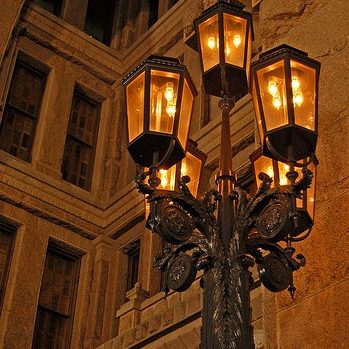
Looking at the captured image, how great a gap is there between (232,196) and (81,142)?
1114cm

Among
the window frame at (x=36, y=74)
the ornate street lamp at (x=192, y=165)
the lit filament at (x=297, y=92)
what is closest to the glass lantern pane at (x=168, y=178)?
the ornate street lamp at (x=192, y=165)

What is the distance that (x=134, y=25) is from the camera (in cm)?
1808

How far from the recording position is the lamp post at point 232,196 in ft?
14.2

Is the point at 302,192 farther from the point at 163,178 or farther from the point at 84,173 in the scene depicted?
the point at 84,173

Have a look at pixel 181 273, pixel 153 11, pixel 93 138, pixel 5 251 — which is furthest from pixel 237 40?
pixel 153 11

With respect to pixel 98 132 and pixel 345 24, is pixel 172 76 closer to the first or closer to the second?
pixel 345 24

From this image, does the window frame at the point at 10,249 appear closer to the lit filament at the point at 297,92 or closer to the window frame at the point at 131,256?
the window frame at the point at 131,256

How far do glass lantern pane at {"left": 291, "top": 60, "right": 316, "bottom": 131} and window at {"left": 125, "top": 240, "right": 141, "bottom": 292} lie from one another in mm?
9415

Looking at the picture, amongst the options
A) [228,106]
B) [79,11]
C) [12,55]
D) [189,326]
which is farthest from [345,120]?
[79,11]

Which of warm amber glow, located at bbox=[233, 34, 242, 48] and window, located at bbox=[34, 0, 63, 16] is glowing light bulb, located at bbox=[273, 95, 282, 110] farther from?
window, located at bbox=[34, 0, 63, 16]

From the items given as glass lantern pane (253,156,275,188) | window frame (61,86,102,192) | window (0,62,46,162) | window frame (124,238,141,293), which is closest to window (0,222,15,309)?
window (0,62,46,162)

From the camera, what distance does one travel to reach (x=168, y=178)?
4.98m

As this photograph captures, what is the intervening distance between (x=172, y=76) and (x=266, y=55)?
58cm

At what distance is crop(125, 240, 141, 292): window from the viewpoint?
1372 cm
